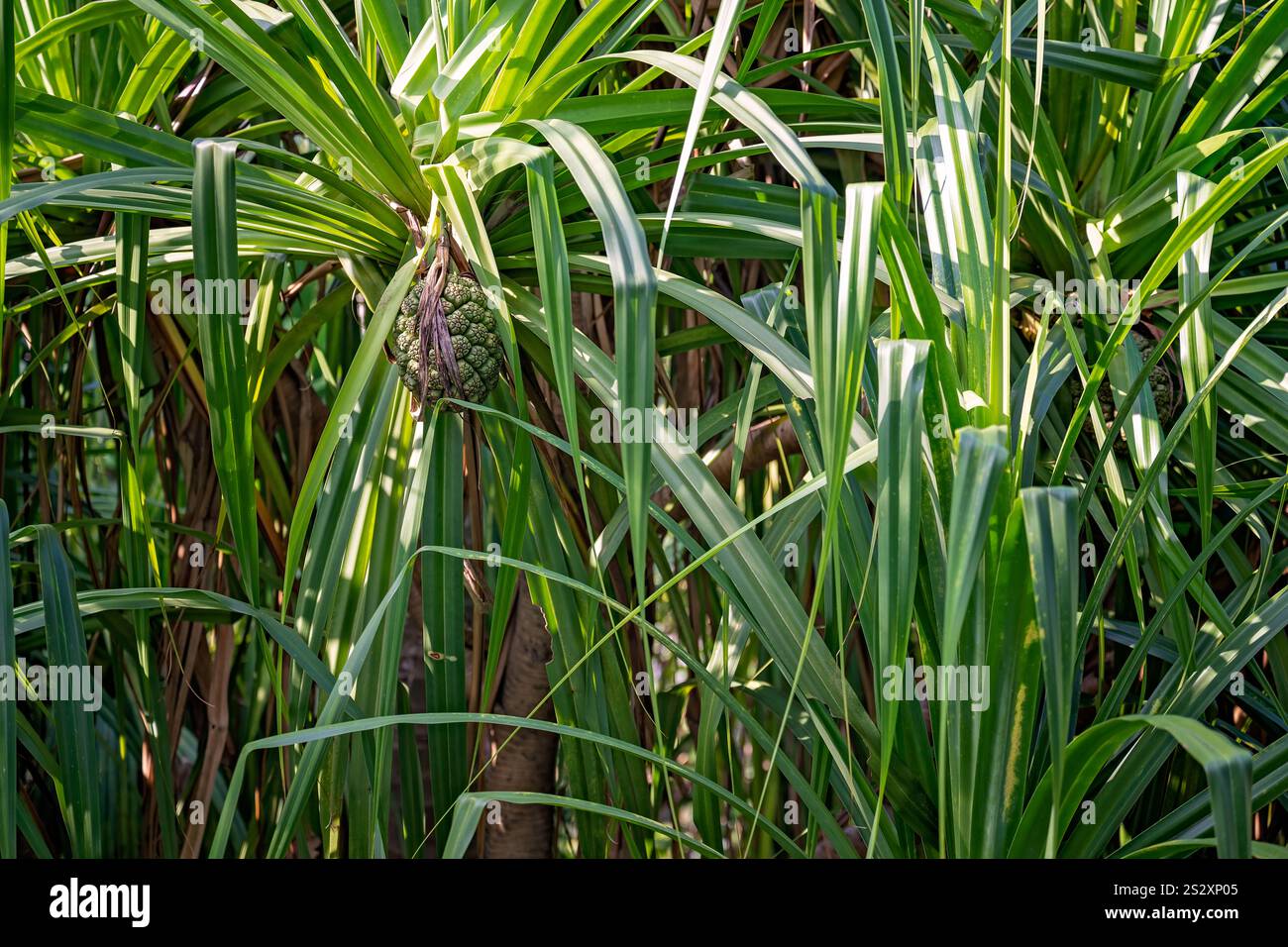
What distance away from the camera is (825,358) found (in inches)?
20.6

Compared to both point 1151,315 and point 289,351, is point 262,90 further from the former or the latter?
point 1151,315

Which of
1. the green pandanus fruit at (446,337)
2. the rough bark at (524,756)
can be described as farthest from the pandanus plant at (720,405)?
the rough bark at (524,756)

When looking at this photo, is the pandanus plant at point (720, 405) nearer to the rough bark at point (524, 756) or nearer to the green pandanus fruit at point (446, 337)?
the green pandanus fruit at point (446, 337)

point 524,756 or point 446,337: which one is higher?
point 446,337

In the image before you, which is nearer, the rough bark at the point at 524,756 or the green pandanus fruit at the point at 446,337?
the green pandanus fruit at the point at 446,337

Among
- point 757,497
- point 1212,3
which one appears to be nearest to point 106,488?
point 757,497

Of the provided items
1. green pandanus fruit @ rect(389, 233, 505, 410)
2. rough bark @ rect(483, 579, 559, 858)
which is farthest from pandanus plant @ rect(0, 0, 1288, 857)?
rough bark @ rect(483, 579, 559, 858)

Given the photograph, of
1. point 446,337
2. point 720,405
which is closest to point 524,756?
point 720,405

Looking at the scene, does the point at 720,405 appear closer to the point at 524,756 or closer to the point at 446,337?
the point at 446,337

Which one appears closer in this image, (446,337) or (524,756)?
(446,337)

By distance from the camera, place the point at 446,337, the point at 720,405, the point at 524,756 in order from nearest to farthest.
Answer: the point at 446,337 < the point at 720,405 < the point at 524,756

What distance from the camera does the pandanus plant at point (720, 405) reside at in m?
0.57

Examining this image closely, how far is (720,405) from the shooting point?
99cm
